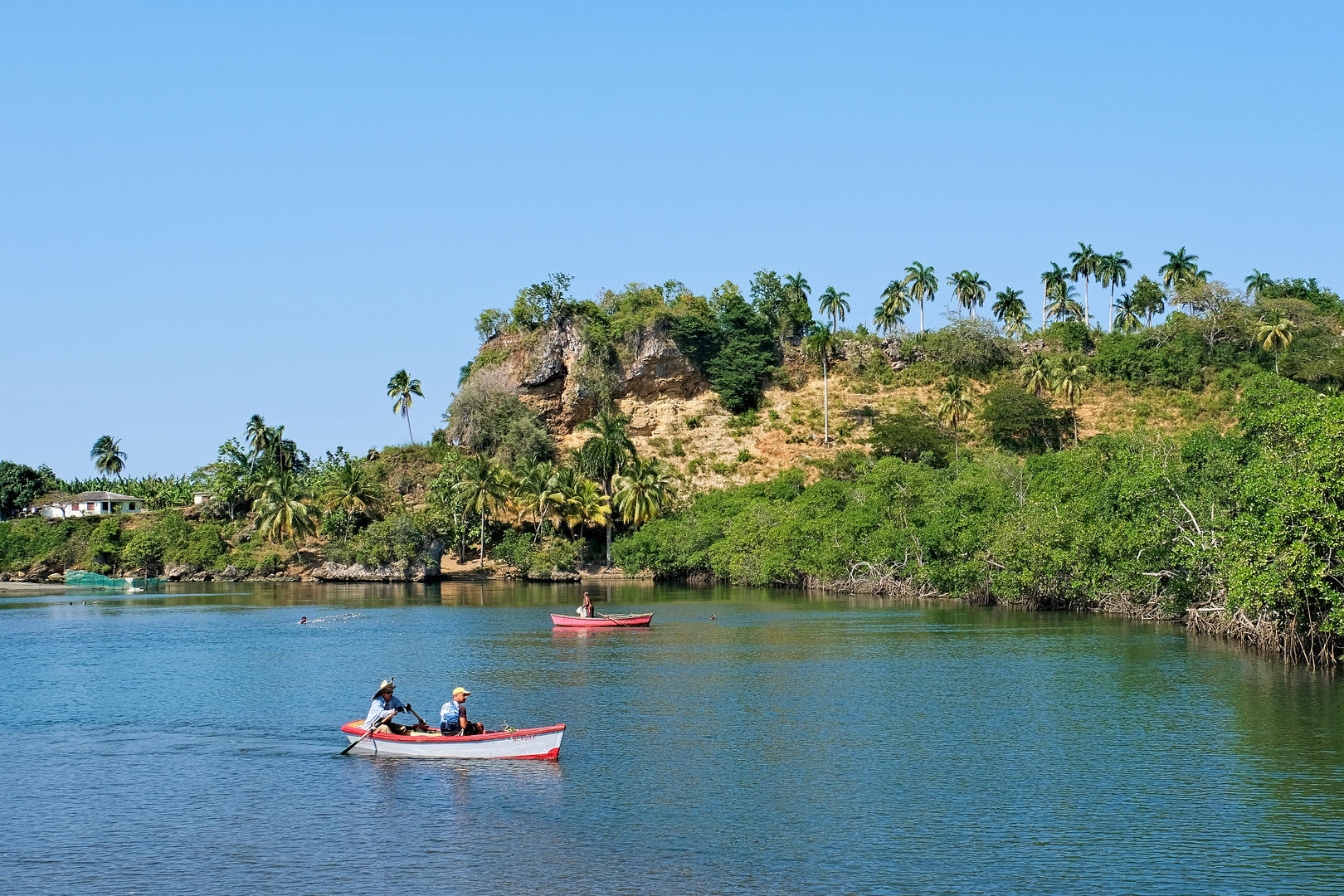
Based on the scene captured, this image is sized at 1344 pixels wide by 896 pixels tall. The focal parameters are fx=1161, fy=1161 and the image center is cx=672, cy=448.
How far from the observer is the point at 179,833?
26.4 metres

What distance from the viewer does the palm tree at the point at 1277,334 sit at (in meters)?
121

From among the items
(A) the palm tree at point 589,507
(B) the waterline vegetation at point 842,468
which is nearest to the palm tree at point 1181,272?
(B) the waterline vegetation at point 842,468

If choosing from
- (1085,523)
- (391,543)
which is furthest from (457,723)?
(391,543)

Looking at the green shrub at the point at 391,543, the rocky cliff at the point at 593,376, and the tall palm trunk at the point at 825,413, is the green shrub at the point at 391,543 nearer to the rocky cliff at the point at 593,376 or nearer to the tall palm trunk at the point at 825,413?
the rocky cliff at the point at 593,376

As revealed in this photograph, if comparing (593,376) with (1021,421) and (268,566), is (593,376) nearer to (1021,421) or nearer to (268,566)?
(268,566)

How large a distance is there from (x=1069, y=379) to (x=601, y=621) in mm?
71774

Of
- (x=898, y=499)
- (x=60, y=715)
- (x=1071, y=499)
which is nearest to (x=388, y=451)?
(x=898, y=499)

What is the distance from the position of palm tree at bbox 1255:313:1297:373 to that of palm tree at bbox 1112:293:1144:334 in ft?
65.6

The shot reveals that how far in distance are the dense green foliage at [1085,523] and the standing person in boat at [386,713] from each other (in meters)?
29.0

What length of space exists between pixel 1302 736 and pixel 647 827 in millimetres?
19634

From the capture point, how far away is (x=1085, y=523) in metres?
65.8

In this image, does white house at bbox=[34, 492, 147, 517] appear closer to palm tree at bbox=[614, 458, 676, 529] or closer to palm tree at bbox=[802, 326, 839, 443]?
palm tree at bbox=[614, 458, 676, 529]

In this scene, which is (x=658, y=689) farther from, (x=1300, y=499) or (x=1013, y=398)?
(x=1013, y=398)

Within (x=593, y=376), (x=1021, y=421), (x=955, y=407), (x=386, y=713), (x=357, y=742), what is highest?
(x=593, y=376)
